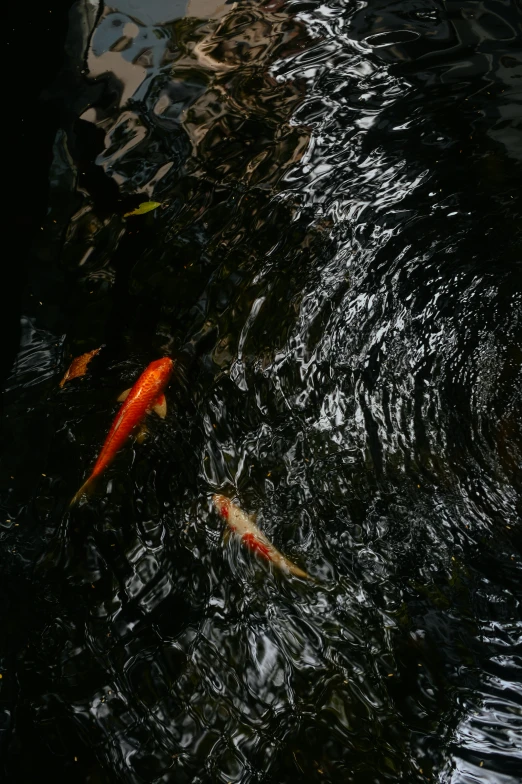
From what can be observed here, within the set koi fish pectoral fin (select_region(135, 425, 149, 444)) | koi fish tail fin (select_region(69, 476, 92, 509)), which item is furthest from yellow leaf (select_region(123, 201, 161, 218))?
koi fish tail fin (select_region(69, 476, 92, 509))

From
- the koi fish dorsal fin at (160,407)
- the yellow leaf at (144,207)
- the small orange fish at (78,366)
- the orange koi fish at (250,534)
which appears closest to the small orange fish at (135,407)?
the koi fish dorsal fin at (160,407)

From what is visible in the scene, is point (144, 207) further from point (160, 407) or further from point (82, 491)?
point (82, 491)

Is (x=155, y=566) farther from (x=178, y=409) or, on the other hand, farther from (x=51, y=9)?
(x=51, y=9)

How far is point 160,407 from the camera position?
2.99 metres

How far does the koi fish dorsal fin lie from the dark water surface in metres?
0.09

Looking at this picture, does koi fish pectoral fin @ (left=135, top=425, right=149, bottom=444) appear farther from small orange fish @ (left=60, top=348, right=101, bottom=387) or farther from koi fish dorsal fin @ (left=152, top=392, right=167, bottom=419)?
small orange fish @ (left=60, top=348, right=101, bottom=387)

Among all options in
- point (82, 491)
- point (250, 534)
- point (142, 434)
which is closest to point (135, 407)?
point (142, 434)

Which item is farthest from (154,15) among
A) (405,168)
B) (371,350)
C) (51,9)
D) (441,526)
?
(441,526)

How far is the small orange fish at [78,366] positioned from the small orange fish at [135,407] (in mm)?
251

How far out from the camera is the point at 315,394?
3.05 metres

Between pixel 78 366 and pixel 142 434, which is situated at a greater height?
pixel 78 366

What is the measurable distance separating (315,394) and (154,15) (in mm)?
3066

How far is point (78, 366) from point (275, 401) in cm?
98

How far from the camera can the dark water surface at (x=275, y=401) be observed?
91.1 inches
